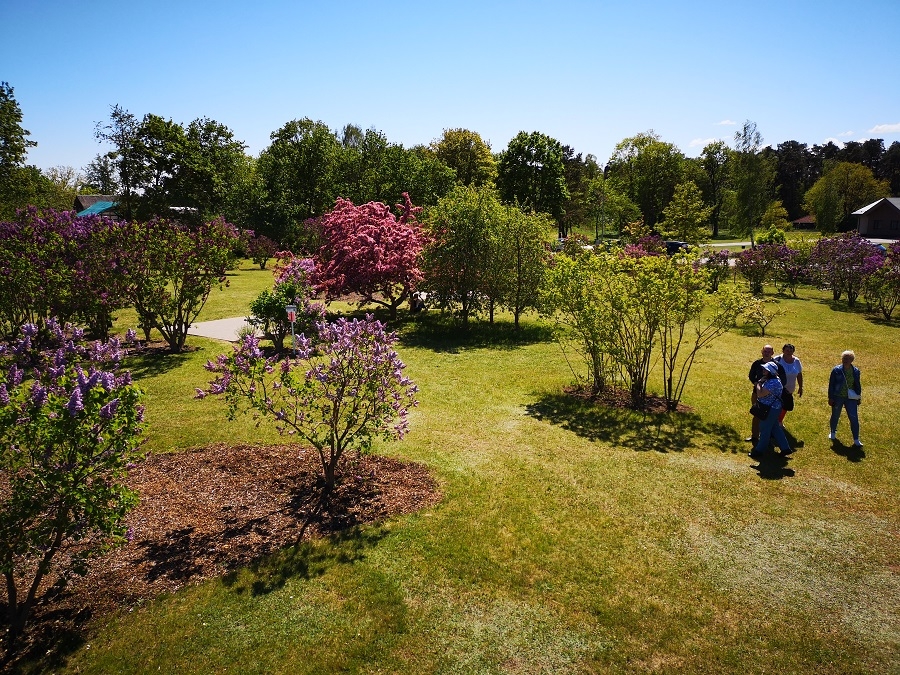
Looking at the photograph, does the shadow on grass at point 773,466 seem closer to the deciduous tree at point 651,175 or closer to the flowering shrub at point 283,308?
the flowering shrub at point 283,308

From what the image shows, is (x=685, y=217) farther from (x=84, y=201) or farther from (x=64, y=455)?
(x=84, y=201)

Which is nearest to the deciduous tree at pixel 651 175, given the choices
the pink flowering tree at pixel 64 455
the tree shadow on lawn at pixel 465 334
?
the tree shadow on lawn at pixel 465 334

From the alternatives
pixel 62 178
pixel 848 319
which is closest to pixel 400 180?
pixel 848 319

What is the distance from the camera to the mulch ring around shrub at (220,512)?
5.66m

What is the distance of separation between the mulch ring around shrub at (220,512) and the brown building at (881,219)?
234ft

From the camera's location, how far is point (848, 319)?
22.0 meters

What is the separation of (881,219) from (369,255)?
68.8 meters

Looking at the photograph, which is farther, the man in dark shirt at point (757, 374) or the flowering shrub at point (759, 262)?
the flowering shrub at point (759, 262)

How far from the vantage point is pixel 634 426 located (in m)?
10.6

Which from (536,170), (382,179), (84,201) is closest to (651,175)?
(536,170)

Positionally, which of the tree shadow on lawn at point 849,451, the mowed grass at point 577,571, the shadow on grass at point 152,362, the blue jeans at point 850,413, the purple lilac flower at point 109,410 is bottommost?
the mowed grass at point 577,571

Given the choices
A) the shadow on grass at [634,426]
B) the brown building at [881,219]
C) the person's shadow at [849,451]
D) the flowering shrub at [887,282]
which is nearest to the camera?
the person's shadow at [849,451]

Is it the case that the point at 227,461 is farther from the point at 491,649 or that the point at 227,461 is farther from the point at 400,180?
the point at 400,180

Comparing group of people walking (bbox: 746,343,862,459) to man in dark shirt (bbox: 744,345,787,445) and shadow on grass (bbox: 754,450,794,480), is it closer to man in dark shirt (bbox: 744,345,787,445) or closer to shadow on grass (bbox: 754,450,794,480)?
man in dark shirt (bbox: 744,345,787,445)
